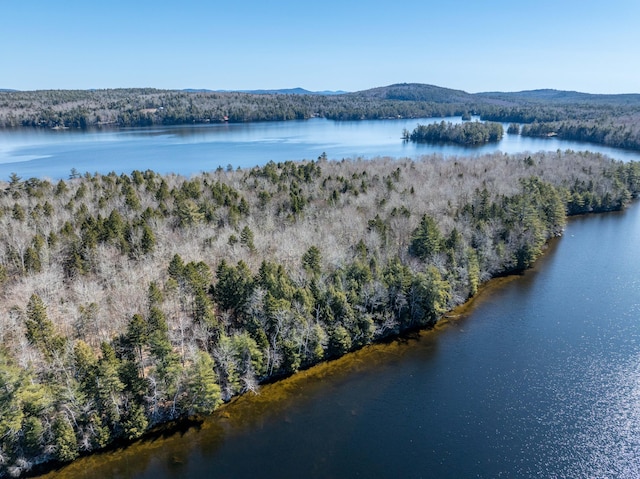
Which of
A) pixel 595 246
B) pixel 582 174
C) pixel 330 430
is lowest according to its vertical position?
pixel 330 430

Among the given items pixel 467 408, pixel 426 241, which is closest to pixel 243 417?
pixel 467 408

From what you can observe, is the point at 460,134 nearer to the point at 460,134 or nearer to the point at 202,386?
the point at 460,134

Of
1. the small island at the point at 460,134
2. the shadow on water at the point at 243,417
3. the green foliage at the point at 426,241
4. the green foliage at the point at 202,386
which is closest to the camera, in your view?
the shadow on water at the point at 243,417

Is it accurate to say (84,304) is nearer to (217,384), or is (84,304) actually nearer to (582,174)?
(217,384)

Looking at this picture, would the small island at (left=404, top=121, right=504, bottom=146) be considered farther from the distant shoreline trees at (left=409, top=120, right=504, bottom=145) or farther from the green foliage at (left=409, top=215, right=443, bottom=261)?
the green foliage at (left=409, top=215, right=443, bottom=261)

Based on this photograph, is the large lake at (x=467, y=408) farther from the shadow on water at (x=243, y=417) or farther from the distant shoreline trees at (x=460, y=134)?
the distant shoreline trees at (x=460, y=134)

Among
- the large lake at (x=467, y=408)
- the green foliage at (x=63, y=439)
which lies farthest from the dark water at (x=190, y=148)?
the green foliage at (x=63, y=439)

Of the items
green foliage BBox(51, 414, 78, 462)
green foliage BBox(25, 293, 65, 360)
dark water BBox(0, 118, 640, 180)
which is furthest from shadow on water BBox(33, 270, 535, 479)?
dark water BBox(0, 118, 640, 180)

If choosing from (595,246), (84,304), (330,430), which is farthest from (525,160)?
(84,304)
